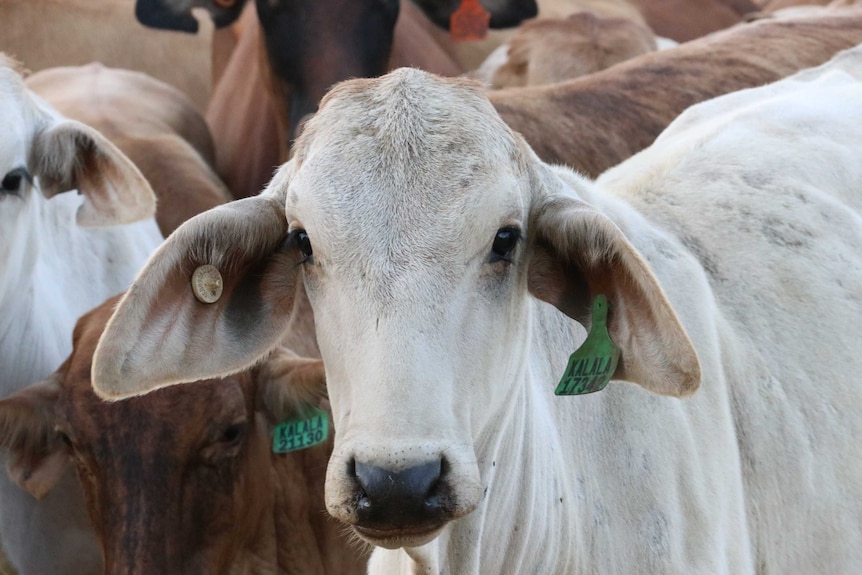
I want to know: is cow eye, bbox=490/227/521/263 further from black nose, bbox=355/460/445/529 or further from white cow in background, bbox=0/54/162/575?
white cow in background, bbox=0/54/162/575

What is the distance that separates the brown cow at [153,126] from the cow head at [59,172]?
1040 millimetres

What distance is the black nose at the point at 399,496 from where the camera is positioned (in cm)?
208

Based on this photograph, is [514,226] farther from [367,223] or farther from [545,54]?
[545,54]

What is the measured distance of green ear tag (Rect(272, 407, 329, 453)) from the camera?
370 centimetres

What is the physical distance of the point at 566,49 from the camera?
7.50m

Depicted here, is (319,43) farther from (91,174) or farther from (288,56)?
(91,174)

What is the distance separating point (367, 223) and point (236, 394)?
1.48m

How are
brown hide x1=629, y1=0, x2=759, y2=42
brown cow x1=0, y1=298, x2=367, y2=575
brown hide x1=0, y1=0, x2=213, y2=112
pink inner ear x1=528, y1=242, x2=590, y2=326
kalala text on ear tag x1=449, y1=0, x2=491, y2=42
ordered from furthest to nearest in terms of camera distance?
1. brown hide x1=629, y1=0, x2=759, y2=42
2. brown hide x1=0, y1=0, x2=213, y2=112
3. kalala text on ear tag x1=449, y1=0, x2=491, y2=42
4. brown cow x1=0, y1=298, x2=367, y2=575
5. pink inner ear x1=528, y1=242, x2=590, y2=326

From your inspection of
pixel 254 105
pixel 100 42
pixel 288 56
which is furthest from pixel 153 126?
pixel 100 42

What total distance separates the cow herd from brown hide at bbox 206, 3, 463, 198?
1027 mm

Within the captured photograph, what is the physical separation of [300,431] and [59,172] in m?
→ 1.25

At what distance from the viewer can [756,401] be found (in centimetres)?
314

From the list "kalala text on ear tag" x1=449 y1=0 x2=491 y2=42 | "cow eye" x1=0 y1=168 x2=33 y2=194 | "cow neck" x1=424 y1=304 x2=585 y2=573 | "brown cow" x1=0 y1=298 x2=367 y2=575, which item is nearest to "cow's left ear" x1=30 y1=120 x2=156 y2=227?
"cow eye" x1=0 y1=168 x2=33 y2=194

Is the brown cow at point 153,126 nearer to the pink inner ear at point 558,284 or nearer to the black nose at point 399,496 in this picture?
the pink inner ear at point 558,284
